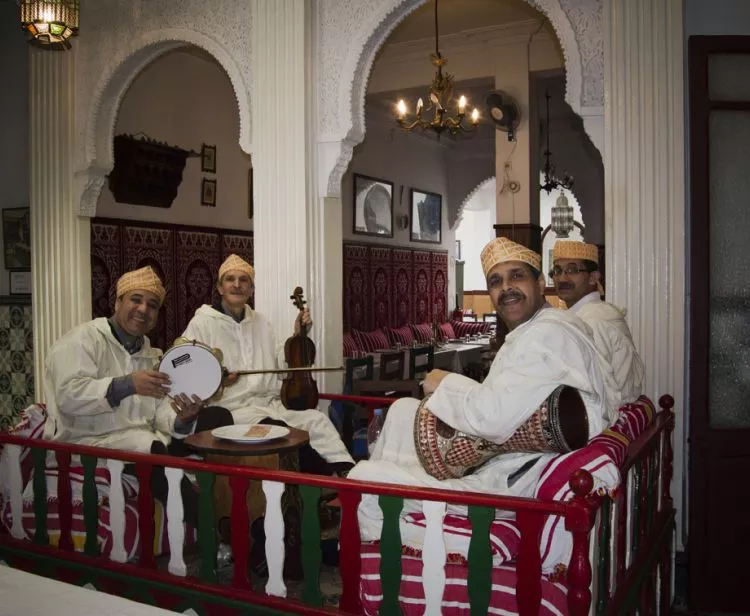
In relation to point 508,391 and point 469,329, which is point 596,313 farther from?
point 469,329

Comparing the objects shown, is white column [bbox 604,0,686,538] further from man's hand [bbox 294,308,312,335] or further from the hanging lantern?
the hanging lantern

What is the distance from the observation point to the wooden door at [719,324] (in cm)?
411

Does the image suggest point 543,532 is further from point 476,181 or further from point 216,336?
point 476,181

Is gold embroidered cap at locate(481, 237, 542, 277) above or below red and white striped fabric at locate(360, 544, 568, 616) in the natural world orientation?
above

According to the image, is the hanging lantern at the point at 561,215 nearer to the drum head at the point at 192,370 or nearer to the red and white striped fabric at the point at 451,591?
the drum head at the point at 192,370

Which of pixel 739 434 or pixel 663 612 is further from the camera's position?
pixel 739 434

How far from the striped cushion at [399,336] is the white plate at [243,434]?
8.01m

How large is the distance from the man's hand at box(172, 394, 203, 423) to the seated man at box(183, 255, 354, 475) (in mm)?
745

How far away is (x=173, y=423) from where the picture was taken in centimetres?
449

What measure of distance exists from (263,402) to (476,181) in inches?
445

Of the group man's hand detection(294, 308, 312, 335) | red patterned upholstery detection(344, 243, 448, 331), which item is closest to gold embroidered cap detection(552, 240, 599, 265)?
man's hand detection(294, 308, 312, 335)

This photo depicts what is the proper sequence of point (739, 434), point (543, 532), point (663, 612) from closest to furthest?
point (543, 532) → point (663, 612) → point (739, 434)

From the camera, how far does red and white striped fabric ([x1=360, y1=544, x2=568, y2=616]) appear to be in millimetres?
2635

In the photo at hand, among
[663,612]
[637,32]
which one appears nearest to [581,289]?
[637,32]
